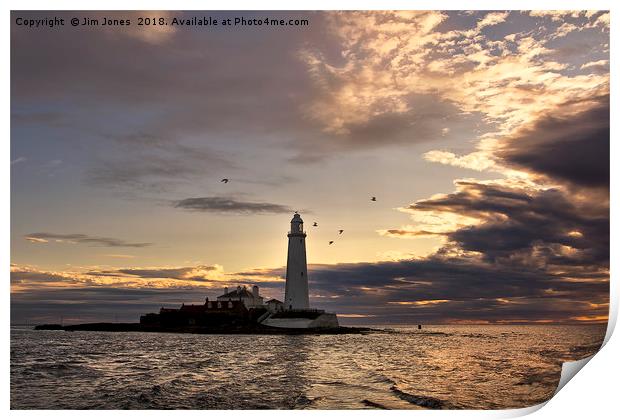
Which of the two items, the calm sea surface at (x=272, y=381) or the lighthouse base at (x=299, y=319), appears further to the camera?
the lighthouse base at (x=299, y=319)

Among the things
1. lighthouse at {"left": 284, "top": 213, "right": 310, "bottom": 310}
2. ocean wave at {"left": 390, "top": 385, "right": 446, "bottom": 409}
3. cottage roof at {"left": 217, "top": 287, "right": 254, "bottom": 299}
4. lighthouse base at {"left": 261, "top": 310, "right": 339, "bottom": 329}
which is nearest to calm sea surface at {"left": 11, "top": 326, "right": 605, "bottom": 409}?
ocean wave at {"left": 390, "top": 385, "right": 446, "bottom": 409}

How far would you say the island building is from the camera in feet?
148

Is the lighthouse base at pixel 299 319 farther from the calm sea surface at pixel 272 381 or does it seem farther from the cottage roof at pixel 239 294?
the calm sea surface at pixel 272 381

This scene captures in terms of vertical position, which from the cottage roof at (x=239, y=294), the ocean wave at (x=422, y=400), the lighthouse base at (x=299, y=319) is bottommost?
the ocean wave at (x=422, y=400)

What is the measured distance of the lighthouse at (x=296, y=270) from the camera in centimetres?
4466

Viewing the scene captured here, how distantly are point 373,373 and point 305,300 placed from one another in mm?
24800

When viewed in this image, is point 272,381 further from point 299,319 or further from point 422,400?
point 299,319

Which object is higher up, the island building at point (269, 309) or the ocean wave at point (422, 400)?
the island building at point (269, 309)

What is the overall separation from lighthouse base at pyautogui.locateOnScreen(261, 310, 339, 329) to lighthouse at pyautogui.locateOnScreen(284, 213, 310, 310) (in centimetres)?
61

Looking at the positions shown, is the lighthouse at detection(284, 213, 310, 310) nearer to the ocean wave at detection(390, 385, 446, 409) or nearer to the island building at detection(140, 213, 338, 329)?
the island building at detection(140, 213, 338, 329)

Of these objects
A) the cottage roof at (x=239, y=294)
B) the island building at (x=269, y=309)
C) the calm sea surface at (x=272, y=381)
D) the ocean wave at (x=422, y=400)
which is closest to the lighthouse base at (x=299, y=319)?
the island building at (x=269, y=309)

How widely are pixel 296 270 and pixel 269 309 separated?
7646mm
